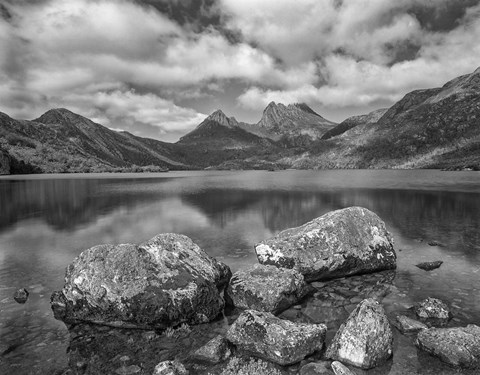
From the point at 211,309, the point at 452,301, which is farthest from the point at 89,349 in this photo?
the point at 452,301

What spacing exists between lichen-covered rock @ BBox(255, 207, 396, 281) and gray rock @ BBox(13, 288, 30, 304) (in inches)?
557

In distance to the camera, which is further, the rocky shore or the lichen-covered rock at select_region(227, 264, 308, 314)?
the lichen-covered rock at select_region(227, 264, 308, 314)

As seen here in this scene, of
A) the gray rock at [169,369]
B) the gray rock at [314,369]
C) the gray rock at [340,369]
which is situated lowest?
the gray rock at [314,369]

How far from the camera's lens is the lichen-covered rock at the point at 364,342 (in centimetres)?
1143

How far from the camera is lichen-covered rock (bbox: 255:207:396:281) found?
20531mm

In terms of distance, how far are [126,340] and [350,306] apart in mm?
11221

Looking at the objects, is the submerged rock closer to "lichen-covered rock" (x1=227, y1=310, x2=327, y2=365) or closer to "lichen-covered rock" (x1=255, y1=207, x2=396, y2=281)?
"lichen-covered rock" (x1=255, y1=207, x2=396, y2=281)

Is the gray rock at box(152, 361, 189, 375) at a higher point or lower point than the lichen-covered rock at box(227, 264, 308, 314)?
lower

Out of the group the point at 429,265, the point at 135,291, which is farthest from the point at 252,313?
the point at 429,265

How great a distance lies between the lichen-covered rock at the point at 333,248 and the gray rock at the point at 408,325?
6.53 metres

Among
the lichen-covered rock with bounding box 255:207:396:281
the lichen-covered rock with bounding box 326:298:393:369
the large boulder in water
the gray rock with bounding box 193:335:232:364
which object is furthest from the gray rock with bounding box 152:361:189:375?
the lichen-covered rock with bounding box 255:207:396:281

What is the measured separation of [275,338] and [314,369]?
1719 millimetres

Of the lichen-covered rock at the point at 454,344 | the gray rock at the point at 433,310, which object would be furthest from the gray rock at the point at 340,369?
the gray rock at the point at 433,310

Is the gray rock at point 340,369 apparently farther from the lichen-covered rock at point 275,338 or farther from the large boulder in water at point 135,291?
the large boulder in water at point 135,291
